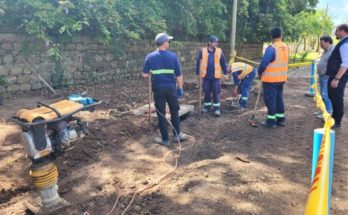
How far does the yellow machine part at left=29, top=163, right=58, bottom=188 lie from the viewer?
333cm

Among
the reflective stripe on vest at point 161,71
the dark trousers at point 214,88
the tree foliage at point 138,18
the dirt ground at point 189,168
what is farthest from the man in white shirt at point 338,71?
the tree foliage at point 138,18

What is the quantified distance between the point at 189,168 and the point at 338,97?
3466 millimetres

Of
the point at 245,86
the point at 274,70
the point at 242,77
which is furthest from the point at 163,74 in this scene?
the point at 245,86

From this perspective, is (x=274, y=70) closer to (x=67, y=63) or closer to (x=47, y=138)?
(x=47, y=138)

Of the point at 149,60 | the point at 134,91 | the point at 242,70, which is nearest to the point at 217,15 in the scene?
the point at 134,91

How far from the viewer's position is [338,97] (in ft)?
20.0

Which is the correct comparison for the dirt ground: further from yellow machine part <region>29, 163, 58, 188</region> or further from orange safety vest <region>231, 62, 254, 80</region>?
orange safety vest <region>231, 62, 254, 80</region>

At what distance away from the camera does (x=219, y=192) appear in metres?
3.65

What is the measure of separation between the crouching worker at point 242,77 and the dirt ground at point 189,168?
64 centimetres

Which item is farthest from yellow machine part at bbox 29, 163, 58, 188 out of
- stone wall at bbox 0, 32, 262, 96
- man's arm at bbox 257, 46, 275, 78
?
stone wall at bbox 0, 32, 262, 96

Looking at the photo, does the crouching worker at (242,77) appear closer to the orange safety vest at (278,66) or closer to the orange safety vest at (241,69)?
the orange safety vest at (241,69)

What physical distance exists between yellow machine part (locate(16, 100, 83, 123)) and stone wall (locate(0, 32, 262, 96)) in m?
5.21

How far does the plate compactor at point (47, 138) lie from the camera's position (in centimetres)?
322

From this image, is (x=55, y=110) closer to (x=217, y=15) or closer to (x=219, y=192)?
(x=219, y=192)
